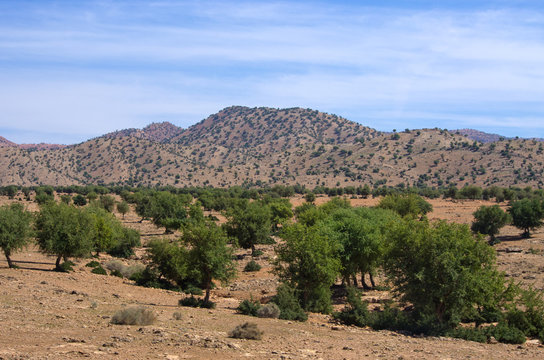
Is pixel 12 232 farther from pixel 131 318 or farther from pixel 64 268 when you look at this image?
pixel 131 318

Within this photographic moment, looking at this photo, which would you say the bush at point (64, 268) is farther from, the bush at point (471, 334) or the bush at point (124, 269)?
the bush at point (471, 334)

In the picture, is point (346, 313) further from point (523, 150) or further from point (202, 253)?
point (523, 150)

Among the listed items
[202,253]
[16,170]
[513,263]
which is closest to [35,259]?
[202,253]

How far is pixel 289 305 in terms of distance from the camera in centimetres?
2642

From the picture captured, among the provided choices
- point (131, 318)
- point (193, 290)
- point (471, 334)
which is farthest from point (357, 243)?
point (131, 318)

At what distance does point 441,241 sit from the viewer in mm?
24297

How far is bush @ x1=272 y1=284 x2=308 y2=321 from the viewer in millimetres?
25109

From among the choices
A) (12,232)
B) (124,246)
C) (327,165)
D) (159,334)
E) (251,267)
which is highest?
(327,165)

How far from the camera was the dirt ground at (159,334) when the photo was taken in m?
15.9

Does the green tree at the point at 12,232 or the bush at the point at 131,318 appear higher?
the green tree at the point at 12,232

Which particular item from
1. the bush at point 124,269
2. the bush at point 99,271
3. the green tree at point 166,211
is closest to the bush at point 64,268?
the bush at point 99,271

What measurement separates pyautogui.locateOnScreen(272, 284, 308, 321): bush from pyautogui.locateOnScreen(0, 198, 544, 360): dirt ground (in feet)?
2.50

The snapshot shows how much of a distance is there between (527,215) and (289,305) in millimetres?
46353

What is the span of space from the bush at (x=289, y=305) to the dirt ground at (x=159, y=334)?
30.0 inches
